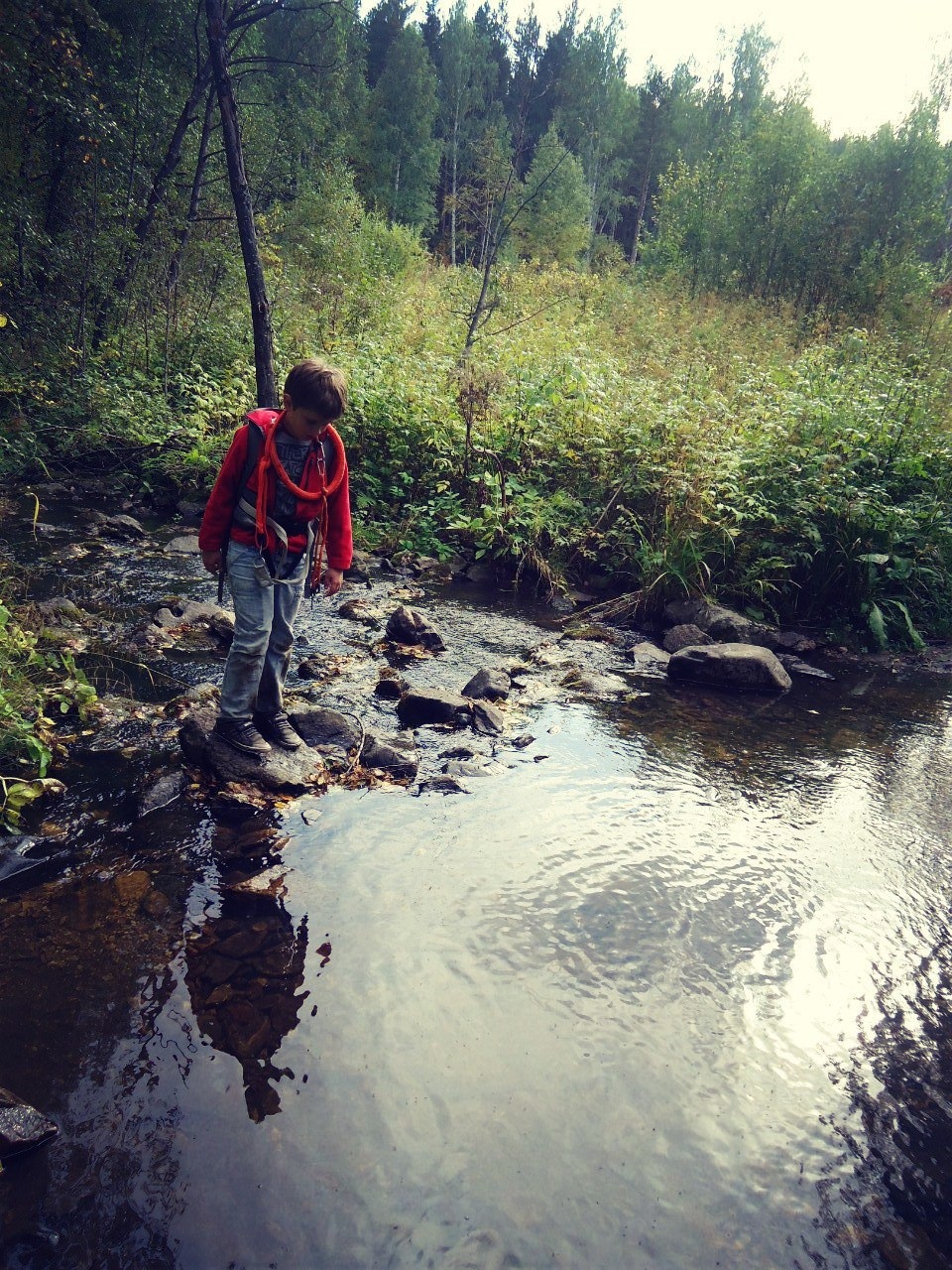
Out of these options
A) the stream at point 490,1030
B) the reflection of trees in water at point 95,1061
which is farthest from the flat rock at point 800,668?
the reflection of trees in water at point 95,1061

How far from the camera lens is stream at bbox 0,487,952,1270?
2.17 metres

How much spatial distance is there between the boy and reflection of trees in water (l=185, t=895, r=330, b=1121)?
1.24m

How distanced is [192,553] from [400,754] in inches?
209

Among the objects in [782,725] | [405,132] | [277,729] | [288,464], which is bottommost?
[782,725]

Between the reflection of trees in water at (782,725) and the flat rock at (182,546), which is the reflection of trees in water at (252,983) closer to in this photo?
the reflection of trees in water at (782,725)

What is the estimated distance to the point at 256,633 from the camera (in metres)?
4.09

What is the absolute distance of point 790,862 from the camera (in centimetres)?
417

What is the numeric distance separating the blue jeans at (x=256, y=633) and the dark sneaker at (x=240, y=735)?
42 mm

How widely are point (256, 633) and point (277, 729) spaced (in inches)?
29.4

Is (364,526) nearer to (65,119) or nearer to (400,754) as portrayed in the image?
(400,754)

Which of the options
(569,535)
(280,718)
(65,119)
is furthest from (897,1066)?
(65,119)

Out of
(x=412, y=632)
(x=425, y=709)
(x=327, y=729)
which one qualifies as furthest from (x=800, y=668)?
(x=327, y=729)

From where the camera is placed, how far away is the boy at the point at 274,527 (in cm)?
369

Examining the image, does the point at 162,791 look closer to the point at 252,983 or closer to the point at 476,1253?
the point at 252,983
